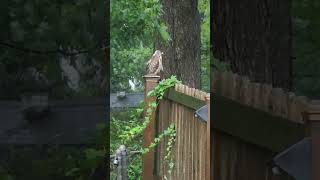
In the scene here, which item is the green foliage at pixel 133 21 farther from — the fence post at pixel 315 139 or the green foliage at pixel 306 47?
the fence post at pixel 315 139

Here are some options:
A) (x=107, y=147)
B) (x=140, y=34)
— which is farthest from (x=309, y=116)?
(x=140, y=34)

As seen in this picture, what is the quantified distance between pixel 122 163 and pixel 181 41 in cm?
196

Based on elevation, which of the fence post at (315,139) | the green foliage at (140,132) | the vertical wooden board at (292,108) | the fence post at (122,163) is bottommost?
the fence post at (122,163)

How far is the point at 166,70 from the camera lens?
24.0 ft

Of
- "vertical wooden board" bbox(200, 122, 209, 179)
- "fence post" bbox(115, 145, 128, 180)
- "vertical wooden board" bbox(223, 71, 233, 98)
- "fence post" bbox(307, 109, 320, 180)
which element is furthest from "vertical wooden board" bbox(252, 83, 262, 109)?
"fence post" bbox(115, 145, 128, 180)

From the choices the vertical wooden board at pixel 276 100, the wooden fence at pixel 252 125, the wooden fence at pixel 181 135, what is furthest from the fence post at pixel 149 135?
the vertical wooden board at pixel 276 100

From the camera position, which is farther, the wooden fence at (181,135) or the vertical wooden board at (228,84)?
the wooden fence at (181,135)

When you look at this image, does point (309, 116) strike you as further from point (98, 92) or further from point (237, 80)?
point (98, 92)

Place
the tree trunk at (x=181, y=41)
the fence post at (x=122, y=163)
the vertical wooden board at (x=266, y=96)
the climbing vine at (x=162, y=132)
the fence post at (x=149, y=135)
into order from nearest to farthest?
the vertical wooden board at (x=266, y=96)
the climbing vine at (x=162, y=132)
the fence post at (x=149, y=135)
the fence post at (x=122, y=163)
the tree trunk at (x=181, y=41)

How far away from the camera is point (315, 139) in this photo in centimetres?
212

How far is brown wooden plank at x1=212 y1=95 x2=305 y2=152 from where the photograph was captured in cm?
218

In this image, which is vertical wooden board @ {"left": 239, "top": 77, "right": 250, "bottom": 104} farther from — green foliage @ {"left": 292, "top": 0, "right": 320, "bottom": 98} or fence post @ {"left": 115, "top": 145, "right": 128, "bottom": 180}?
fence post @ {"left": 115, "top": 145, "right": 128, "bottom": 180}

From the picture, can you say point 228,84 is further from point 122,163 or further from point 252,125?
point 122,163

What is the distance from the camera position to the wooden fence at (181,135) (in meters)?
4.93
